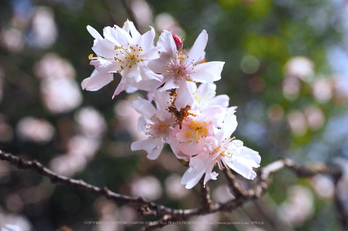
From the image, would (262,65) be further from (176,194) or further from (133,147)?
(133,147)

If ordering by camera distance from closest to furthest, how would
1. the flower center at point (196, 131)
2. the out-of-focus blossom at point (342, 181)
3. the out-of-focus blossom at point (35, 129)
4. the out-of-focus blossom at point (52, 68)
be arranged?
the flower center at point (196, 131)
the out-of-focus blossom at point (342, 181)
the out-of-focus blossom at point (35, 129)
the out-of-focus blossom at point (52, 68)

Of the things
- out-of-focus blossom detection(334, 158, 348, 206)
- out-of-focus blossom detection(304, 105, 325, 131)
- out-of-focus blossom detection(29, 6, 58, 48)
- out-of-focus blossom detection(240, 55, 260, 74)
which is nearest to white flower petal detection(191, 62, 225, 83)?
out-of-focus blossom detection(334, 158, 348, 206)

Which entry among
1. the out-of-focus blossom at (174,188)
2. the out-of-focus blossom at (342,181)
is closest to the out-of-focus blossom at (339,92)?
the out-of-focus blossom at (342,181)

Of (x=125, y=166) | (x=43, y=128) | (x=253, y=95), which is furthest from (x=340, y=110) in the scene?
(x=43, y=128)

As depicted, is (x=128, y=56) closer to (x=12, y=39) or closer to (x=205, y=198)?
(x=205, y=198)

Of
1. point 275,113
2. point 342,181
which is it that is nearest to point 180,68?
point 342,181

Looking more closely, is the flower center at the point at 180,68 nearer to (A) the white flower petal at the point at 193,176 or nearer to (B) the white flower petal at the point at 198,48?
(B) the white flower petal at the point at 198,48
